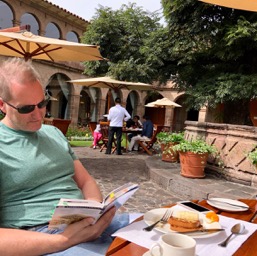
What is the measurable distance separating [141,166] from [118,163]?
1.92ft

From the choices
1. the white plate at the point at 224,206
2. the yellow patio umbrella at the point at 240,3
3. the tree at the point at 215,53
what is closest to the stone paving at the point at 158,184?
the tree at the point at 215,53

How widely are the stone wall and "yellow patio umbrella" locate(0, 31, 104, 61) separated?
2.71m

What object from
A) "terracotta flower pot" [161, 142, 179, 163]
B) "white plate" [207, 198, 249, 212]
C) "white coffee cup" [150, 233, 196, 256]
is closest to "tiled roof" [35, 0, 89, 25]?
"terracotta flower pot" [161, 142, 179, 163]

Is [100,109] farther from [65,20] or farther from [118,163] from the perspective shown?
[118,163]

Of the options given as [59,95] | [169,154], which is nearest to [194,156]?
[169,154]

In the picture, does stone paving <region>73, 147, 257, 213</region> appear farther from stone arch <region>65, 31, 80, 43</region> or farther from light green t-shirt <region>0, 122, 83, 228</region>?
stone arch <region>65, 31, 80, 43</region>

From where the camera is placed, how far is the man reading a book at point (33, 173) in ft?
4.35

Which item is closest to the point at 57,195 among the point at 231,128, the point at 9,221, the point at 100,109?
the point at 9,221

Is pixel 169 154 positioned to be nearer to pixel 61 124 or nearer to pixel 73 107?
pixel 61 124

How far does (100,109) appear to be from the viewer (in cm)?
2042

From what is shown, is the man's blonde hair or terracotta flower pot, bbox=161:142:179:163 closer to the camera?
the man's blonde hair

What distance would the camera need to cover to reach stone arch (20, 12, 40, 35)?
51.8ft

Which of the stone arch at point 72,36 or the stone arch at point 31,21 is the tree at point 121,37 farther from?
the stone arch at point 72,36

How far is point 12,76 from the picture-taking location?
Result: 5.10 feet
